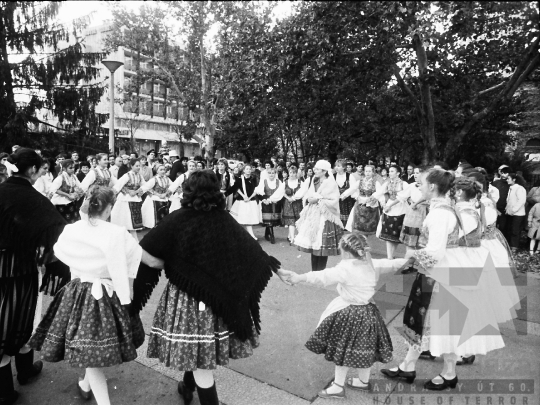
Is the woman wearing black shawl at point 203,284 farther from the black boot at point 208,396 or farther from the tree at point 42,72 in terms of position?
the tree at point 42,72

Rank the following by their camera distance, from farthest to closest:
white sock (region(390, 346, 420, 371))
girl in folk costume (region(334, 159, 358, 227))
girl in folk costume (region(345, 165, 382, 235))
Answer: girl in folk costume (region(334, 159, 358, 227)) → girl in folk costume (region(345, 165, 382, 235)) → white sock (region(390, 346, 420, 371))

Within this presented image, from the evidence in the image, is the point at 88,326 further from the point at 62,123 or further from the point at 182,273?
the point at 62,123

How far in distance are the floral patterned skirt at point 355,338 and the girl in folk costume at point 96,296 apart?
51.0 inches

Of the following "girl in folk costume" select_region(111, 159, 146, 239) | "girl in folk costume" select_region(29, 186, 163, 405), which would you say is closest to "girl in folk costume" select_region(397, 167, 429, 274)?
"girl in folk costume" select_region(29, 186, 163, 405)

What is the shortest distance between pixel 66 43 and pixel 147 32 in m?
6.37

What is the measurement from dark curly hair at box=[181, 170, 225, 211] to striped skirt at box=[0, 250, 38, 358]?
136 centimetres

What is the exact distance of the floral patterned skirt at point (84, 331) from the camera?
2.45 meters

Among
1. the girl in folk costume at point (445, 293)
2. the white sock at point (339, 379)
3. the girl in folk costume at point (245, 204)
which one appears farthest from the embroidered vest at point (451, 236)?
the girl in folk costume at point (245, 204)

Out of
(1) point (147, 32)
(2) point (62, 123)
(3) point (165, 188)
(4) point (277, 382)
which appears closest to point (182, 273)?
(4) point (277, 382)

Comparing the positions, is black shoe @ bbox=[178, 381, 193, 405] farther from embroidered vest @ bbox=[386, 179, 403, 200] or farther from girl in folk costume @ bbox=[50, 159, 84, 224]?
girl in folk costume @ bbox=[50, 159, 84, 224]

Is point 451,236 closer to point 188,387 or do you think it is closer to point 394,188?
point 188,387

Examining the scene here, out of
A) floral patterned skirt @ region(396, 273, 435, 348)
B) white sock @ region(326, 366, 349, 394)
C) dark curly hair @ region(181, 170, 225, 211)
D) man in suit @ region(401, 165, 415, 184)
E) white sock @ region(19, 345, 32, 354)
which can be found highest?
man in suit @ region(401, 165, 415, 184)

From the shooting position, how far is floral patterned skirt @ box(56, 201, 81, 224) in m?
7.92

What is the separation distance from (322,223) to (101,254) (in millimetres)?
3519
